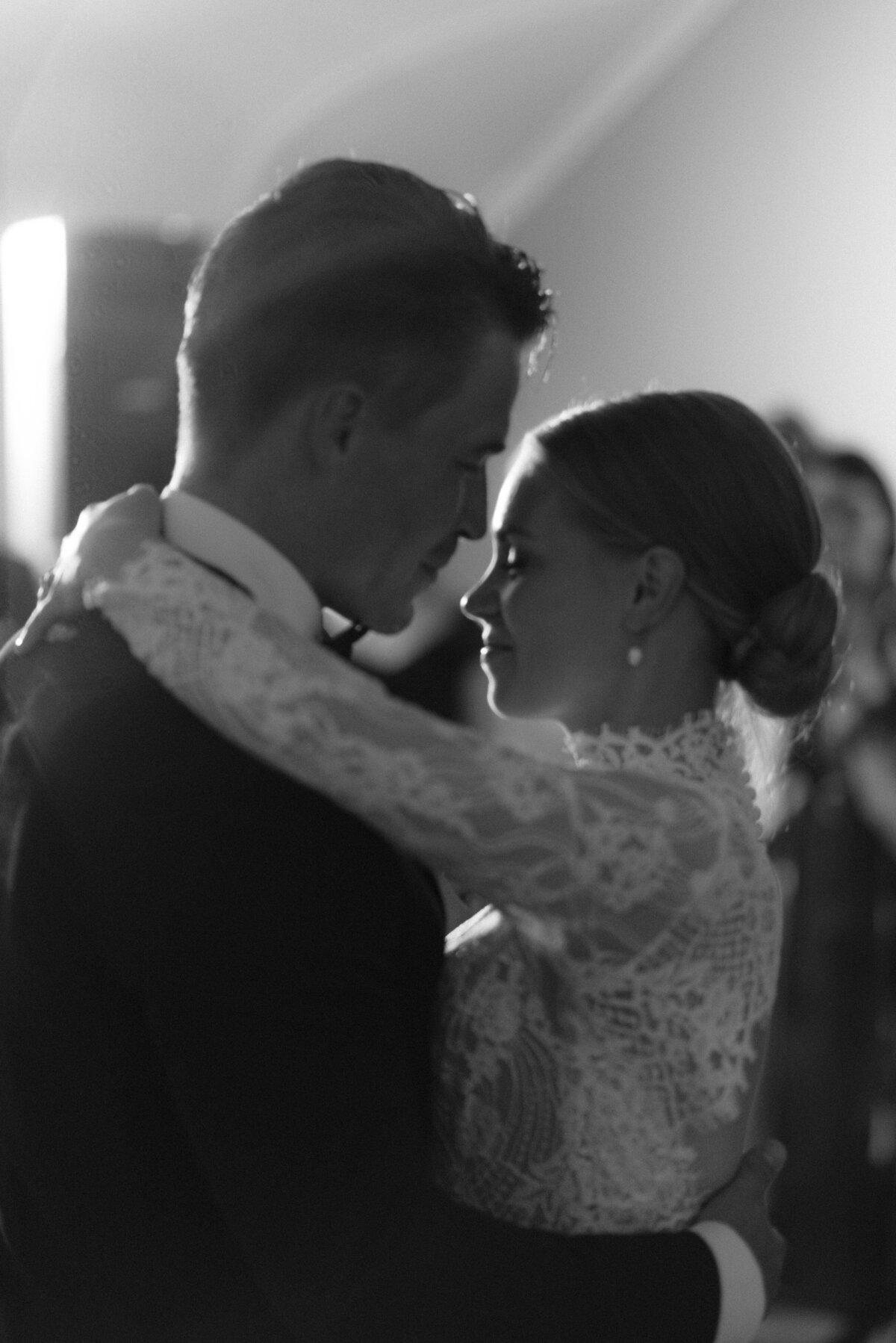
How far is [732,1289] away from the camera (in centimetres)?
87

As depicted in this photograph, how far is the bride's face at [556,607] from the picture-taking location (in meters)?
1.06

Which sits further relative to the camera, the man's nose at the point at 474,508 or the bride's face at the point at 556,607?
the bride's face at the point at 556,607

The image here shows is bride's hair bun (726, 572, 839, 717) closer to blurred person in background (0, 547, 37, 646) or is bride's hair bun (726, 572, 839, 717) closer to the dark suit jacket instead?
the dark suit jacket

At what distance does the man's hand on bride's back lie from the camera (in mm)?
905

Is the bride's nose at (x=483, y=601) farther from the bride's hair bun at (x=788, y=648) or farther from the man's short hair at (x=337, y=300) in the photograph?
the man's short hair at (x=337, y=300)

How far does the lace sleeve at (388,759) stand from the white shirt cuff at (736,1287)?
0.62 feet

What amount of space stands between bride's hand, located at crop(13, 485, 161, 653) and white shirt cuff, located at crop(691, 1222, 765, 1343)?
1.51 feet

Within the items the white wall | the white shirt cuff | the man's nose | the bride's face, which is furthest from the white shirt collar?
the white wall

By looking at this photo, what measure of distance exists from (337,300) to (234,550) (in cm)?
13

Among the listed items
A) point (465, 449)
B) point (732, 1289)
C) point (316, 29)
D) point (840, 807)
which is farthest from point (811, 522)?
point (316, 29)

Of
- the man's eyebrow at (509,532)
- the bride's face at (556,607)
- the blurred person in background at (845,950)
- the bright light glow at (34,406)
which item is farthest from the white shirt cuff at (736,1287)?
the blurred person in background at (845,950)

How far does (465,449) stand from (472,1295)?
0.40 meters

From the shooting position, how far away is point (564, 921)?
85 centimetres

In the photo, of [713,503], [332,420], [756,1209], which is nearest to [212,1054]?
[332,420]
